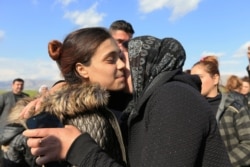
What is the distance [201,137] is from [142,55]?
0.46 meters

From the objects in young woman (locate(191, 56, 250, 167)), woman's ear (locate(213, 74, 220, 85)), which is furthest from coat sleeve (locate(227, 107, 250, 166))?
woman's ear (locate(213, 74, 220, 85))

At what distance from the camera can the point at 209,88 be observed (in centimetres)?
475

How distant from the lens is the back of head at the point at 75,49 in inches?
88.4

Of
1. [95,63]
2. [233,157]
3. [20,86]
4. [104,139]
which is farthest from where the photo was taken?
[20,86]

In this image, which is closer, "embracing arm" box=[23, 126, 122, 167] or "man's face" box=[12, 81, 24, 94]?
"embracing arm" box=[23, 126, 122, 167]

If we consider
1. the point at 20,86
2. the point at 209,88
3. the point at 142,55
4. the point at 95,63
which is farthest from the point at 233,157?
the point at 20,86

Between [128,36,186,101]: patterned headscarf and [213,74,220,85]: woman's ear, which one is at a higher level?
[128,36,186,101]: patterned headscarf

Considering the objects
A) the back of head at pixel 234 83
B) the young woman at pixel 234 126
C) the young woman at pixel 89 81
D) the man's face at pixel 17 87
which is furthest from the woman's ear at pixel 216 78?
the man's face at pixel 17 87

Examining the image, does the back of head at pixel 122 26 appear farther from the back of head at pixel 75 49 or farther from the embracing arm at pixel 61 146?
the embracing arm at pixel 61 146

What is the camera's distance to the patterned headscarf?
176 cm

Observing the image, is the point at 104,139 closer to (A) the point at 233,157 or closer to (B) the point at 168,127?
(B) the point at 168,127

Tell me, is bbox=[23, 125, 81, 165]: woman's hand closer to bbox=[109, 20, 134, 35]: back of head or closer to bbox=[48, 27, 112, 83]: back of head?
bbox=[48, 27, 112, 83]: back of head

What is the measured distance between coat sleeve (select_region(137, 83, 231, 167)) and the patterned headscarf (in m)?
0.14

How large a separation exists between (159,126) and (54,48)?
3.22 feet
